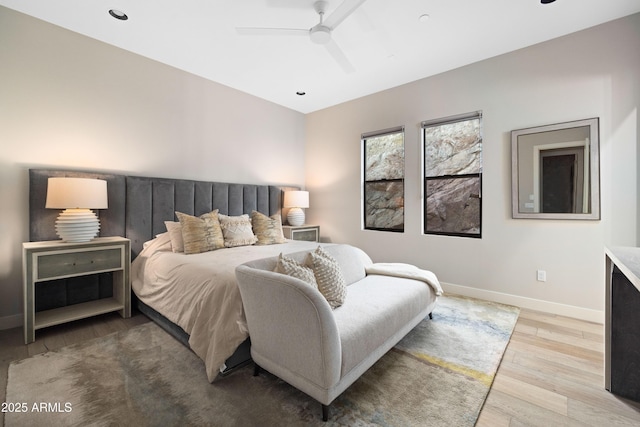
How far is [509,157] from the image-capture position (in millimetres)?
3080

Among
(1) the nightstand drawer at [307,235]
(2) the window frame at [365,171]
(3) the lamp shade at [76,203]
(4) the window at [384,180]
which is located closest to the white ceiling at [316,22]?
(2) the window frame at [365,171]

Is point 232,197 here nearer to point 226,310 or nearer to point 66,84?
point 66,84

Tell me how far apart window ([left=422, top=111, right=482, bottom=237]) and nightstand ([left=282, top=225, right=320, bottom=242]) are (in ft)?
5.99

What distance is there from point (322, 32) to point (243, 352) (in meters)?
2.56

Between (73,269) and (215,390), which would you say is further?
(73,269)

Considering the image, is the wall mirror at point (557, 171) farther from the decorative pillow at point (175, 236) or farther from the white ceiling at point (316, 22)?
the decorative pillow at point (175, 236)

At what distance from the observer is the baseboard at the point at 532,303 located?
270 centimetres

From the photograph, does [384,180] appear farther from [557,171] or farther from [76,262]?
[76,262]

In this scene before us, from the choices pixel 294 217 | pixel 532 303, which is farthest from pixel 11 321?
pixel 532 303

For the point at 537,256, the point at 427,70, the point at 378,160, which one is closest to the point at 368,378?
the point at 537,256

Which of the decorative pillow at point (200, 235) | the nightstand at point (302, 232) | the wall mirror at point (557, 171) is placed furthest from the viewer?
the nightstand at point (302, 232)

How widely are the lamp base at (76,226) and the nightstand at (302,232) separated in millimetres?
2376

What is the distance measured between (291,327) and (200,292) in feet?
3.00

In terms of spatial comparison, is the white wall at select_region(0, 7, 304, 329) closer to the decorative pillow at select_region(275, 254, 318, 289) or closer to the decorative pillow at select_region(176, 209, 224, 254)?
the decorative pillow at select_region(176, 209, 224, 254)
